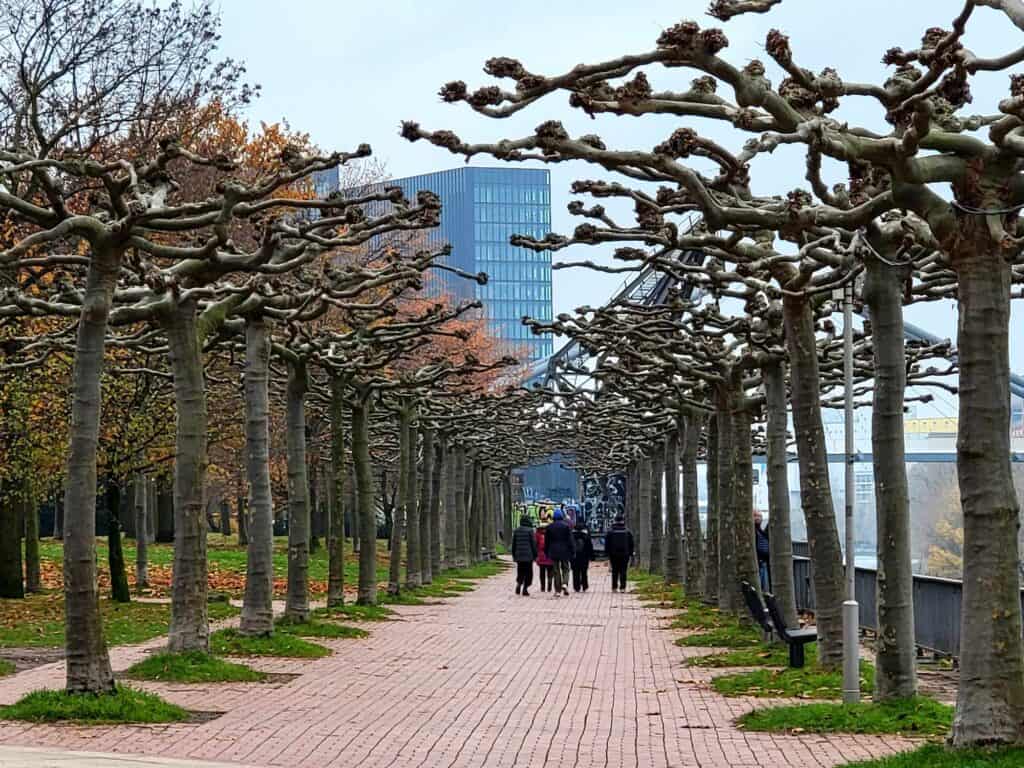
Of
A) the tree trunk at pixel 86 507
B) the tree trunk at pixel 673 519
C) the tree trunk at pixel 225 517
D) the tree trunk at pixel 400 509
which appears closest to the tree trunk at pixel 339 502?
the tree trunk at pixel 400 509

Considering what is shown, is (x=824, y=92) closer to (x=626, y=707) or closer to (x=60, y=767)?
(x=60, y=767)

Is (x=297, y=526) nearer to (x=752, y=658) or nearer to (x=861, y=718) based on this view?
(x=752, y=658)

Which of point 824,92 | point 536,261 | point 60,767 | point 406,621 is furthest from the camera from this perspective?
point 536,261

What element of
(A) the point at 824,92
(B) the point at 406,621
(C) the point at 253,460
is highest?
(A) the point at 824,92

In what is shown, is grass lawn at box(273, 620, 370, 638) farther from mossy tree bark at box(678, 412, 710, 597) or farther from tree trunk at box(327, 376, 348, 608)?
mossy tree bark at box(678, 412, 710, 597)

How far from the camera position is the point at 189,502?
647 inches

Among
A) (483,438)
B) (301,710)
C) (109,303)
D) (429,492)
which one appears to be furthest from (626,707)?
(483,438)

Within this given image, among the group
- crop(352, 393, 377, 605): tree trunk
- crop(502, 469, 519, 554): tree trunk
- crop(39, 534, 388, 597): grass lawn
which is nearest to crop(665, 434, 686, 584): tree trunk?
crop(39, 534, 388, 597): grass lawn

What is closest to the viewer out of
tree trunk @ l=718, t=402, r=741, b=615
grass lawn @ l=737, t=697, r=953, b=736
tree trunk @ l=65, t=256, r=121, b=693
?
grass lawn @ l=737, t=697, r=953, b=736

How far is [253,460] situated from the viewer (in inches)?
755

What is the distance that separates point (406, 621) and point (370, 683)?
10.7 m

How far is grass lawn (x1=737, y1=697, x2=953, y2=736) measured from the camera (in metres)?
11.6

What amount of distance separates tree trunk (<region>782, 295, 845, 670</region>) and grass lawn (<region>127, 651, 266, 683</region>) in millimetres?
A: 5410

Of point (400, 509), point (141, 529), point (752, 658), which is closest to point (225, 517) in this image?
point (400, 509)
